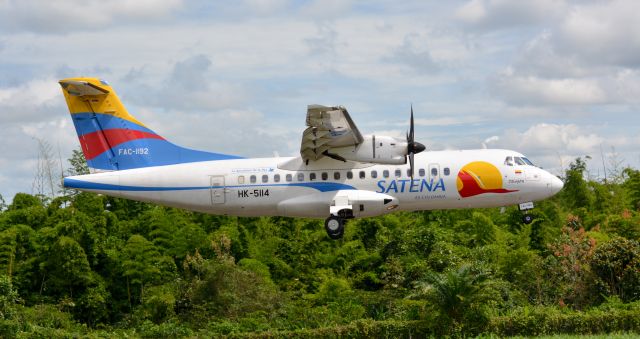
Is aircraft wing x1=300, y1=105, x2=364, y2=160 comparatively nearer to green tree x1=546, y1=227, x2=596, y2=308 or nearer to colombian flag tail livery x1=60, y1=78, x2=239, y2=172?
colombian flag tail livery x1=60, y1=78, x2=239, y2=172

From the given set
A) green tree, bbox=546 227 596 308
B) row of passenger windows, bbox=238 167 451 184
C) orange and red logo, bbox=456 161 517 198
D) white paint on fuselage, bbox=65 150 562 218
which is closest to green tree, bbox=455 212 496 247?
green tree, bbox=546 227 596 308

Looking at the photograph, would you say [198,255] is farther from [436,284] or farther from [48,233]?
[436,284]

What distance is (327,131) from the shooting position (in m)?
26.2

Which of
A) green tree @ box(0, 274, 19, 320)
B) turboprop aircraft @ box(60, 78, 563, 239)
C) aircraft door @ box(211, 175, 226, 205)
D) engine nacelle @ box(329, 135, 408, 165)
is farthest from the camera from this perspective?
green tree @ box(0, 274, 19, 320)

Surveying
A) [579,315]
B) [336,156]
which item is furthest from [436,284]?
[336,156]

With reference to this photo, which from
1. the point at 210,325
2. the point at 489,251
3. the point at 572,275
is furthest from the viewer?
the point at 489,251

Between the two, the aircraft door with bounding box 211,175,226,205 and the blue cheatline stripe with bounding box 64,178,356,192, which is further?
the aircraft door with bounding box 211,175,226,205

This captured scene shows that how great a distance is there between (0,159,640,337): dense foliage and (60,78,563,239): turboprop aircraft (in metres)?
4.90

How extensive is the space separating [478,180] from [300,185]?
19.2 ft

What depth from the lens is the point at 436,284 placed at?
3150 cm

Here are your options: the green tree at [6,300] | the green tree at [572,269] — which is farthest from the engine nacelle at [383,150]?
the green tree at [6,300]

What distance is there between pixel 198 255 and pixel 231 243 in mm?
3521

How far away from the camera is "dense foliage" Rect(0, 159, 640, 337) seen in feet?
105

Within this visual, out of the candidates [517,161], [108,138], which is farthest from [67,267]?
[517,161]
